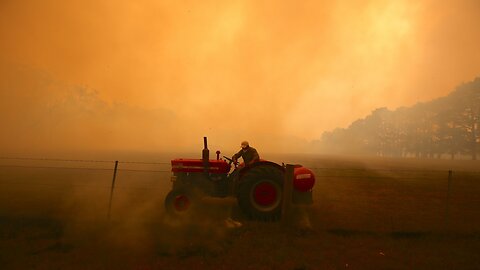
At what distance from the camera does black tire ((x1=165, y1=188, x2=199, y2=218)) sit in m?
7.31

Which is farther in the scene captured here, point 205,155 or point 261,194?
point 205,155

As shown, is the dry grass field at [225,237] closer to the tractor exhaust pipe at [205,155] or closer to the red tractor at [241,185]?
the red tractor at [241,185]

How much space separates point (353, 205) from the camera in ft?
30.4

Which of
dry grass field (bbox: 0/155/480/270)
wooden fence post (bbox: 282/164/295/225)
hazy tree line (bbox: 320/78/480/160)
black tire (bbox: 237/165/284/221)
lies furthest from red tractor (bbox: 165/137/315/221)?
hazy tree line (bbox: 320/78/480/160)

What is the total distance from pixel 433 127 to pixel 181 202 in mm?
62164

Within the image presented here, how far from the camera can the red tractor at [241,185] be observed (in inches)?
282

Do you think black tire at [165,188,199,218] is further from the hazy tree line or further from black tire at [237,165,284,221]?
the hazy tree line

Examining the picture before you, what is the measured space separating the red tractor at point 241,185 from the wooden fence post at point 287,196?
565 mm

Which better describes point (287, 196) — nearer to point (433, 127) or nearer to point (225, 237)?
point (225, 237)

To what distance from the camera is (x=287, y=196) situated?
6625 millimetres

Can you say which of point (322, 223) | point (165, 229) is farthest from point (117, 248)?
point (322, 223)

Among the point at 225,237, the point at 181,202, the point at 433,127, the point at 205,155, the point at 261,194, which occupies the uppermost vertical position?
the point at 433,127

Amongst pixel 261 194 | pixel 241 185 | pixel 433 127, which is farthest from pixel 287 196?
pixel 433 127

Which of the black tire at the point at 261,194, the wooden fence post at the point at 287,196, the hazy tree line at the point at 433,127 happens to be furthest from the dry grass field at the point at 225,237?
the hazy tree line at the point at 433,127
